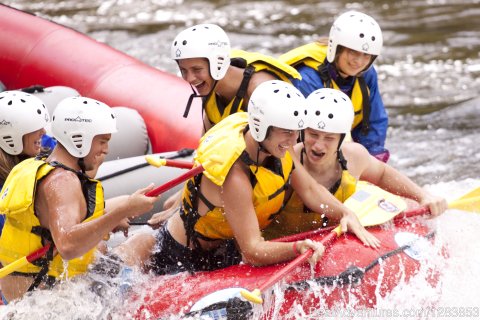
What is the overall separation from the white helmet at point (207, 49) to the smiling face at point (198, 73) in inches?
1.1

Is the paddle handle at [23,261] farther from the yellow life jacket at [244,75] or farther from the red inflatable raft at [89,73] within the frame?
the red inflatable raft at [89,73]

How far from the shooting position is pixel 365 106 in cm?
569

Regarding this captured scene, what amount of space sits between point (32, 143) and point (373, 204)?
1717mm

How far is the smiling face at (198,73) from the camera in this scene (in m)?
4.77

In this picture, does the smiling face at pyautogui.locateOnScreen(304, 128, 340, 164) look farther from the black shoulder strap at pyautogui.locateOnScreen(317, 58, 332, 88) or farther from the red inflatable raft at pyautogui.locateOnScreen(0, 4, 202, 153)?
the red inflatable raft at pyautogui.locateOnScreen(0, 4, 202, 153)

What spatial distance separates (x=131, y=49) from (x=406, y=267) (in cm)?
678

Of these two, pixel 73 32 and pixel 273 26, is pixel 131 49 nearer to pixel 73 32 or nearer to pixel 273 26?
pixel 273 26

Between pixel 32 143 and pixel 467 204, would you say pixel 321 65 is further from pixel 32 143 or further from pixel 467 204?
pixel 32 143

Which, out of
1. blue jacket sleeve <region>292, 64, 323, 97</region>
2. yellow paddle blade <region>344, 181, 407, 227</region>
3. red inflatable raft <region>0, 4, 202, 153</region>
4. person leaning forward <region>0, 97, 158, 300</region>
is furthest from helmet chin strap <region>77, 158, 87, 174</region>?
red inflatable raft <region>0, 4, 202, 153</region>

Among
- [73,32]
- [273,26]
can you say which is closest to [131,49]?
[273,26]

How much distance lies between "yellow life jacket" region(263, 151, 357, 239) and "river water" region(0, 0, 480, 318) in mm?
1678

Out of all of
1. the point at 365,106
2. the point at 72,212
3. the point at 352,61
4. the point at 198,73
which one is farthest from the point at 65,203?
the point at 365,106

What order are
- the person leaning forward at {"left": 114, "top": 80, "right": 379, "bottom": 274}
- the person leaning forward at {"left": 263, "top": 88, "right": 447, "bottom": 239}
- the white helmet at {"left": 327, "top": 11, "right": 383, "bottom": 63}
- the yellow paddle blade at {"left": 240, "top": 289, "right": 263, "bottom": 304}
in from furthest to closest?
1. the white helmet at {"left": 327, "top": 11, "right": 383, "bottom": 63}
2. the person leaning forward at {"left": 263, "top": 88, "right": 447, "bottom": 239}
3. the person leaning forward at {"left": 114, "top": 80, "right": 379, "bottom": 274}
4. the yellow paddle blade at {"left": 240, "top": 289, "right": 263, "bottom": 304}

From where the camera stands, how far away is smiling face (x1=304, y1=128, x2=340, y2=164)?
4.44 meters
